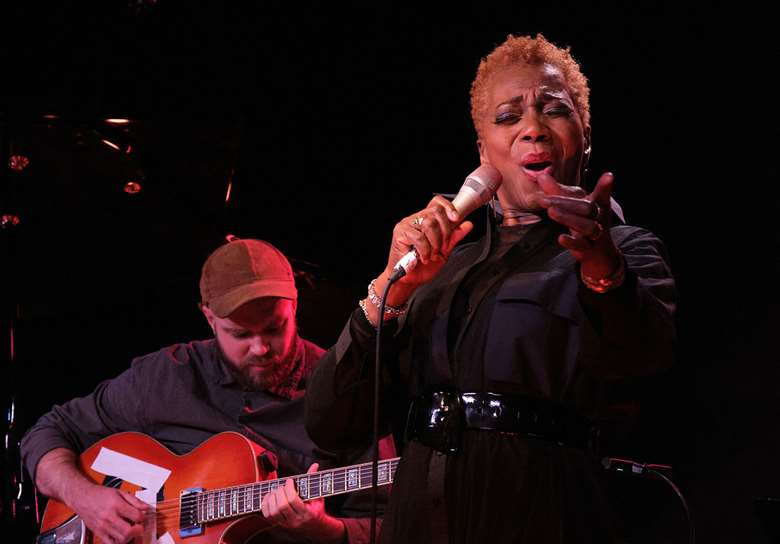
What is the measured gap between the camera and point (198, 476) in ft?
11.6

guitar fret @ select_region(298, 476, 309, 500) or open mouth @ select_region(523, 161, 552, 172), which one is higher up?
open mouth @ select_region(523, 161, 552, 172)

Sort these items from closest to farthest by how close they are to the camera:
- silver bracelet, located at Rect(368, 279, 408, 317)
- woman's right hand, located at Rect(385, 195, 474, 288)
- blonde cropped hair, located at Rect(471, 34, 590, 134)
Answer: woman's right hand, located at Rect(385, 195, 474, 288) → silver bracelet, located at Rect(368, 279, 408, 317) → blonde cropped hair, located at Rect(471, 34, 590, 134)

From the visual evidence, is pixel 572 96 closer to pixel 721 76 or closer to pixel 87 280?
pixel 721 76

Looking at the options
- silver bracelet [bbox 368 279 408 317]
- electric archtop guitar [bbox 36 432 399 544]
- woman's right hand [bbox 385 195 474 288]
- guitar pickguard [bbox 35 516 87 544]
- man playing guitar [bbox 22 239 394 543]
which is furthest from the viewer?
guitar pickguard [bbox 35 516 87 544]

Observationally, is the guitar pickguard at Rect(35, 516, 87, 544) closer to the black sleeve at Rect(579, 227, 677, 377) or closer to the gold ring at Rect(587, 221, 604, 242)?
the black sleeve at Rect(579, 227, 677, 377)

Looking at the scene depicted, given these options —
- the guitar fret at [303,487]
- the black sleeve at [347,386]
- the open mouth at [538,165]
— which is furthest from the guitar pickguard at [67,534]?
the open mouth at [538,165]

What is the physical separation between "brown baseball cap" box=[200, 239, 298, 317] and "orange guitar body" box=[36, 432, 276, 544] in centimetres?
63

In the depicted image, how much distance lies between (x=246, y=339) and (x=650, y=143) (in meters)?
1.95

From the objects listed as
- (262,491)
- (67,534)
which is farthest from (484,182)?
(67,534)

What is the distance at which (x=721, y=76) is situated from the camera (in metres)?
3.30

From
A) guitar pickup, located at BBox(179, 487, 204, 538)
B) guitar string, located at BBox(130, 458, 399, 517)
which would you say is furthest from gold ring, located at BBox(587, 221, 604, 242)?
guitar pickup, located at BBox(179, 487, 204, 538)

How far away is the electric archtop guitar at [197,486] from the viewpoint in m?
3.33

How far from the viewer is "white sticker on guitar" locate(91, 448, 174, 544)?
11.5 feet

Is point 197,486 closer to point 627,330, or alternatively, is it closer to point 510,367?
point 510,367
